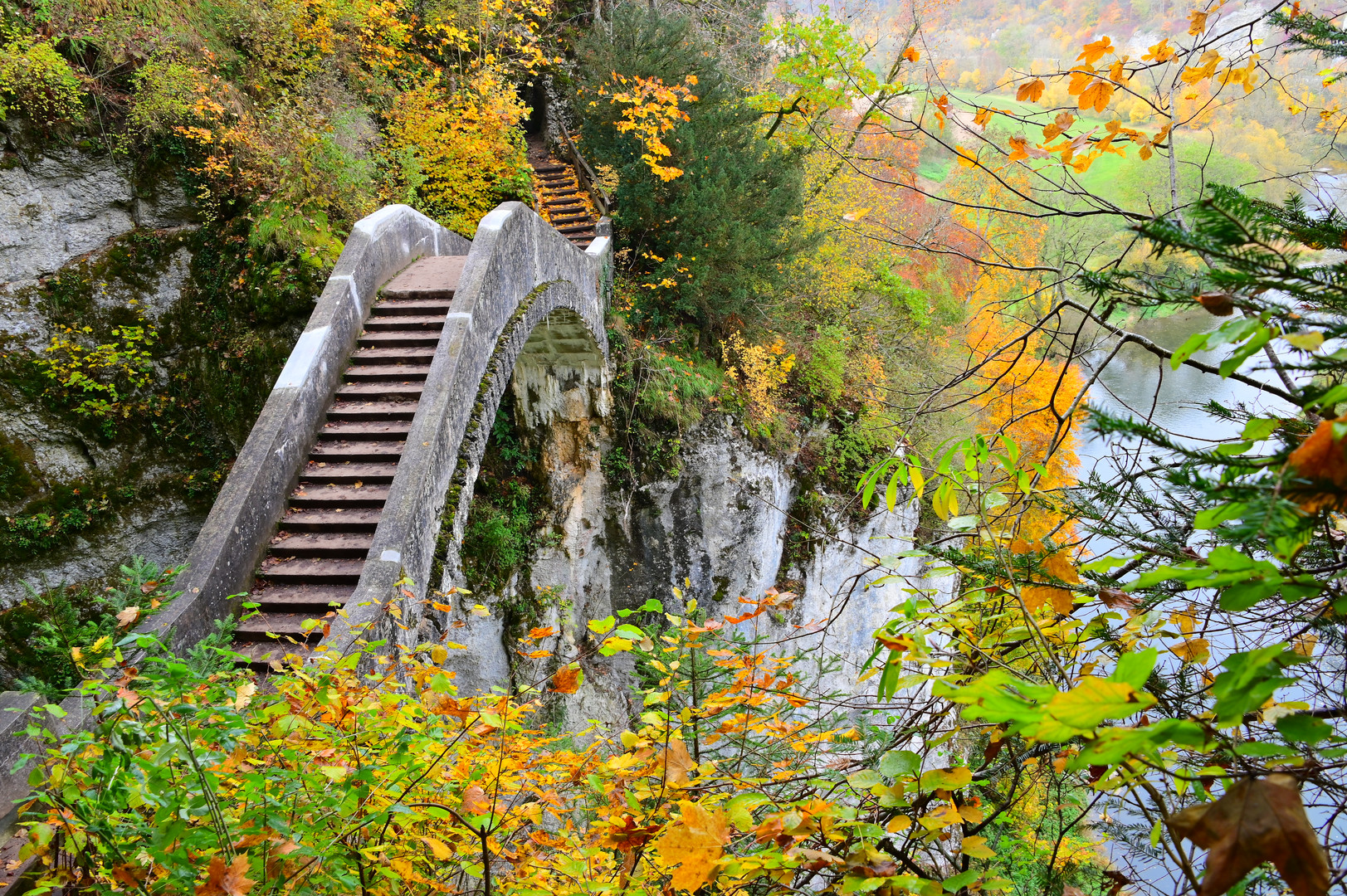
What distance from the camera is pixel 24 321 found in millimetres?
7609

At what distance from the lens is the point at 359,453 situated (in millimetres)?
5617

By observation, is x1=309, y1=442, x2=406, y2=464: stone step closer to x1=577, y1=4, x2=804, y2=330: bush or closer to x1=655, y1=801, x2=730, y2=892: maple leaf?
Result: x1=655, y1=801, x2=730, y2=892: maple leaf

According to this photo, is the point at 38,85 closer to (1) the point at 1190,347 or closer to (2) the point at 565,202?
(2) the point at 565,202

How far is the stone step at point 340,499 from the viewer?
210 inches

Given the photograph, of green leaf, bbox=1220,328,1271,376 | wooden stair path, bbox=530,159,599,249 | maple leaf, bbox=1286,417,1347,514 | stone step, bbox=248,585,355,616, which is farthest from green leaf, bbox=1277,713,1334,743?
wooden stair path, bbox=530,159,599,249

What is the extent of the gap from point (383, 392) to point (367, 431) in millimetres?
437

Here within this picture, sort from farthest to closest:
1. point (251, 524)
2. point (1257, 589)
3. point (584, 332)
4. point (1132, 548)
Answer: point (584, 332) → point (251, 524) → point (1132, 548) → point (1257, 589)

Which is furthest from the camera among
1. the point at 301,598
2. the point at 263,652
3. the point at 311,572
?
the point at 311,572

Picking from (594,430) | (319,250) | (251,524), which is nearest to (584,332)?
(594,430)

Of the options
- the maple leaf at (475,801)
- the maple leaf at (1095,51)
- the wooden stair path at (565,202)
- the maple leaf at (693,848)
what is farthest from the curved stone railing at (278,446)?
the maple leaf at (1095,51)

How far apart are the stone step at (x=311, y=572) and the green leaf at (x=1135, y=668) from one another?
4.93 metres

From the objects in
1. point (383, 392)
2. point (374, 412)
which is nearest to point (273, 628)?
point (374, 412)

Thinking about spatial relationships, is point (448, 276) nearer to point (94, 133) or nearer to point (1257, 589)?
point (94, 133)

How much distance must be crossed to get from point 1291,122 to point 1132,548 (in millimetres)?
19229
